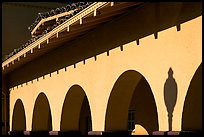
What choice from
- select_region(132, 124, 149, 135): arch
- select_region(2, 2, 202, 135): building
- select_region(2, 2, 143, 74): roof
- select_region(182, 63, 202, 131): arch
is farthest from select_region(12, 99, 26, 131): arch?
select_region(182, 63, 202, 131): arch

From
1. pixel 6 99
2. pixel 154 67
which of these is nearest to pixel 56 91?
pixel 154 67

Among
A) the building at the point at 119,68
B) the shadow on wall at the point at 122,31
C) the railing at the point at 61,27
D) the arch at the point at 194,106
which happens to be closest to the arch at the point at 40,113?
the building at the point at 119,68

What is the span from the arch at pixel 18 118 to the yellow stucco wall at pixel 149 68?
7.28 metres

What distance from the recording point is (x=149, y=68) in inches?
388

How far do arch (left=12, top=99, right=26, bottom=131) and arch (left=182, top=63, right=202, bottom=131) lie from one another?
14887mm

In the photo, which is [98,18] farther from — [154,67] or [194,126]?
[194,126]

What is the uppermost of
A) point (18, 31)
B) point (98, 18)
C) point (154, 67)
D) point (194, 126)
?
point (18, 31)

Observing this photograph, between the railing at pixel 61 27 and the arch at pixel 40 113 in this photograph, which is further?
the arch at pixel 40 113

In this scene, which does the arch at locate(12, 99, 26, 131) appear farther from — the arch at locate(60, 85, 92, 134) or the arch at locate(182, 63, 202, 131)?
the arch at locate(182, 63, 202, 131)

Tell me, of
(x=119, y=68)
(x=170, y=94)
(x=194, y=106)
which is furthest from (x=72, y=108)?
(x=194, y=106)

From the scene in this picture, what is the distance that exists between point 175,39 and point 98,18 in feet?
9.87

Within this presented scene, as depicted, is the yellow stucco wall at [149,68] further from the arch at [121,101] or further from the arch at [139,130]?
the arch at [139,130]

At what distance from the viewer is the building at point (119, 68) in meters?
8.75

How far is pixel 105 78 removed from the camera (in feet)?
39.8
